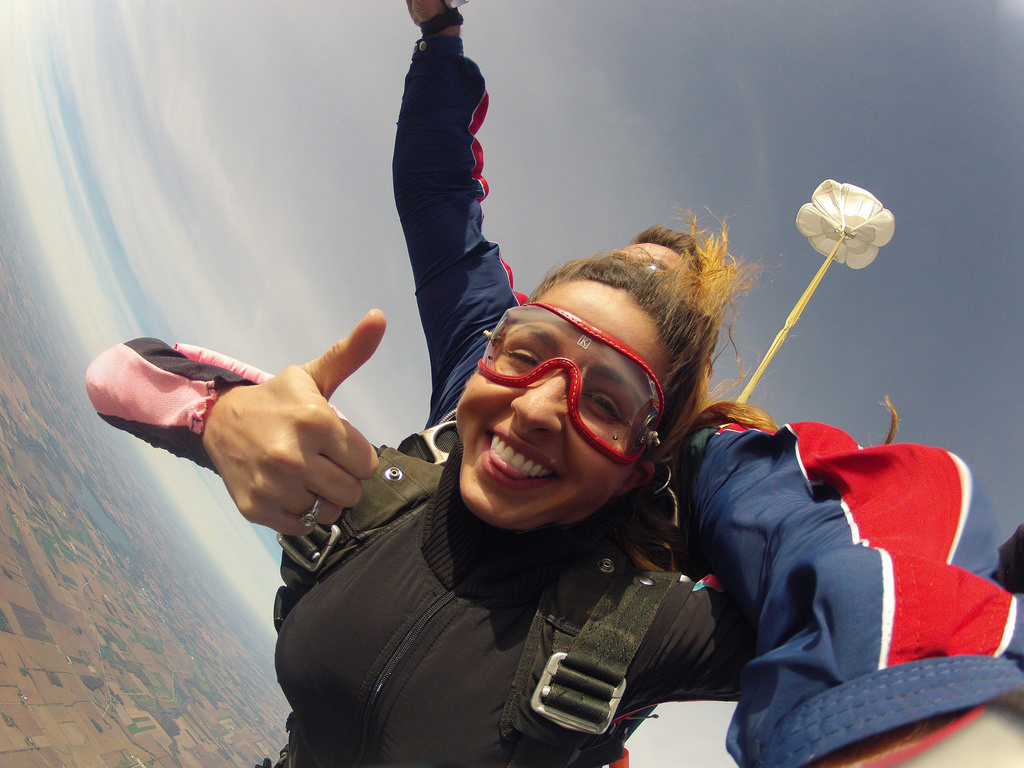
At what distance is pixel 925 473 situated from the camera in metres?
0.83

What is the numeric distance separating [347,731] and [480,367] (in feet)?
3.31

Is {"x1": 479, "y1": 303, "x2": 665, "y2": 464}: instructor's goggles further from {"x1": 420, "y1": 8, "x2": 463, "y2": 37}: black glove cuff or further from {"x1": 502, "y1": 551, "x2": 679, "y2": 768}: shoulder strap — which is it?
{"x1": 420, "y1": 8, "x2": 463, "y2": 37}: black glove cuff

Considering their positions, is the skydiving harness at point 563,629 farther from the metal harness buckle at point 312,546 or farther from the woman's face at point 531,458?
the woman's face at point 531,458

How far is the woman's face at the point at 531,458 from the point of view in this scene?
120cm

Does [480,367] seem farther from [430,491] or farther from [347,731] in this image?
[347,731]

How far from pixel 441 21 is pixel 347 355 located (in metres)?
1.92

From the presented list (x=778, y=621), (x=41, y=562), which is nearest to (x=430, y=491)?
(x=778, y=621)

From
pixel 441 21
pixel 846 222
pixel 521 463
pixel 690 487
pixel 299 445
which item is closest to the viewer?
pixel 299 445

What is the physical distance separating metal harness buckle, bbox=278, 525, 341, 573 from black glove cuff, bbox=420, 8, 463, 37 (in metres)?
2.15

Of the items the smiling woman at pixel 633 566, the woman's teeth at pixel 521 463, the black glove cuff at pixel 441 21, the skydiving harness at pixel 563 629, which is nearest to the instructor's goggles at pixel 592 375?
the smiling woman at pixel 633 566

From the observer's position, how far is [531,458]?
122cm

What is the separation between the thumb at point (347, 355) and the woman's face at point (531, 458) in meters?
0.39

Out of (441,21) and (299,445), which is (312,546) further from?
(441,21)

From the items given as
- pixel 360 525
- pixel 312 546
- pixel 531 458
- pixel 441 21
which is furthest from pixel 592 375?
pixel 441 21
